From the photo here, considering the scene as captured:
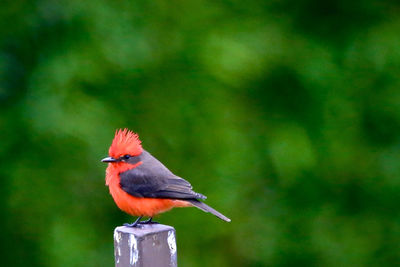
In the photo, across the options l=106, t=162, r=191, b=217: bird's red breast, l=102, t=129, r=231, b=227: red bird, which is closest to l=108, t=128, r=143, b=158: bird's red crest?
l=102, t=129, r=231, b=227: red bird

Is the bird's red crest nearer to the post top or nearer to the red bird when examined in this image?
the red bird

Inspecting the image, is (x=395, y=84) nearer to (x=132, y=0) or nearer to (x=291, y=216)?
(x=291, y=216)

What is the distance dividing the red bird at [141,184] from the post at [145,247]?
922 millimetres

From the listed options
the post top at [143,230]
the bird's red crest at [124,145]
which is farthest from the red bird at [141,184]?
the post top at [143,230]

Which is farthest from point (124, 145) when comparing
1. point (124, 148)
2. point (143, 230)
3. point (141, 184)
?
point (143, 230)

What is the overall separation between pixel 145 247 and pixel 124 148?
140 centimetres

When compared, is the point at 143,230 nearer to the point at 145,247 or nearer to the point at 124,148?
the point at 145,247

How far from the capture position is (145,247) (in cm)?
311

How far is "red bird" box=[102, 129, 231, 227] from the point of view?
4246 mm

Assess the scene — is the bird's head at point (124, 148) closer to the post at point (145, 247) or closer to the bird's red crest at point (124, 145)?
the bird's red crest at point (124, 145)

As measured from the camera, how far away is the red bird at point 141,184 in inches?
167

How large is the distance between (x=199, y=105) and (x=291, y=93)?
990 millimetres

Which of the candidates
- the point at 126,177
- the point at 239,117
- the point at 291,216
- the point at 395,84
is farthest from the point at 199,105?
the point at 126,177

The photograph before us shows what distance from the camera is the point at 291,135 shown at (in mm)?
7035
